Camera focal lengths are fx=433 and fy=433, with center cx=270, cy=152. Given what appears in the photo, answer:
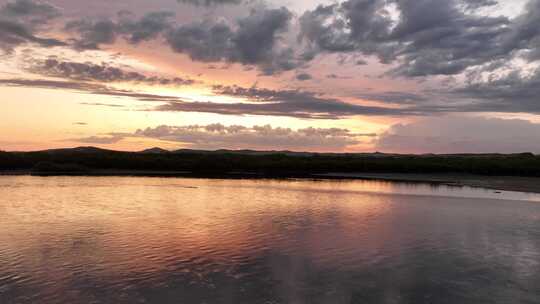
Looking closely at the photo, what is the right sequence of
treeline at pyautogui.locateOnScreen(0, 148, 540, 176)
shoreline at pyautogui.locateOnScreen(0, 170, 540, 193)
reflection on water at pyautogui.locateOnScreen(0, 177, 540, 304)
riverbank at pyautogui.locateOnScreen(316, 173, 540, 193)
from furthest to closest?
1. treeline at pyautogui.locateOnScreen(0, 148, 540, 176)
2. shoreline at pyautogui.locateOnScreen(0, 170, 540, 193)
3. riverbank at pyautogui.locateOnScreen(316, 173, 540, 193)
4. reflection on water at pyautogui.locateOnScreen(0, 177, 540, 304)

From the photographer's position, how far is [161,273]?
55.6ft

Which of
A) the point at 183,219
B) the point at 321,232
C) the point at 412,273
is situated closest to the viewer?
the point at 412,273

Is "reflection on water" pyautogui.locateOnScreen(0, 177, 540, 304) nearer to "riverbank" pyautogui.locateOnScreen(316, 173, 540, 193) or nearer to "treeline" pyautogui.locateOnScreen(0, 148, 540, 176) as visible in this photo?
"riverbank" pyautogui.locateOnScreen(316, 173, 540, 193)

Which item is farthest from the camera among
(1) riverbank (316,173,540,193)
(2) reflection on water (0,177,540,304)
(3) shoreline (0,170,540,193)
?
(3) shoreline (0,170,540,193)

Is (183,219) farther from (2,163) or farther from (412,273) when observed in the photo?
(2,163)

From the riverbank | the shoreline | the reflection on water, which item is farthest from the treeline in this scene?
the reflection on water

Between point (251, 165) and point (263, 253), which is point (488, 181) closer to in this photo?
point (251, 165)

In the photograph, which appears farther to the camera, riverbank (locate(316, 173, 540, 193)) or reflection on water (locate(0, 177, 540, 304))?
riverbank (locate(316, 173, 540, 193))

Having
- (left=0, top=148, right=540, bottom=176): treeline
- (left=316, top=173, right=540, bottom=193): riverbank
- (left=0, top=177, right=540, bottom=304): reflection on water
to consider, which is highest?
(left=0, top=148, right=540, bottom=176): treeline

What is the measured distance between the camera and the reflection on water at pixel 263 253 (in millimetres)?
15047

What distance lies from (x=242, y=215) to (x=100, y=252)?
13.7 m

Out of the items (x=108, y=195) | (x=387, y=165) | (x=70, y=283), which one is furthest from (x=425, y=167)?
(x=70, y=283)

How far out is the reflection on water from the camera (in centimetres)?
1505

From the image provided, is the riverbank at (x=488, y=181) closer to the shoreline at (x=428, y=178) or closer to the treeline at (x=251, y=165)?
the shoreline at (x=428, y=178)
